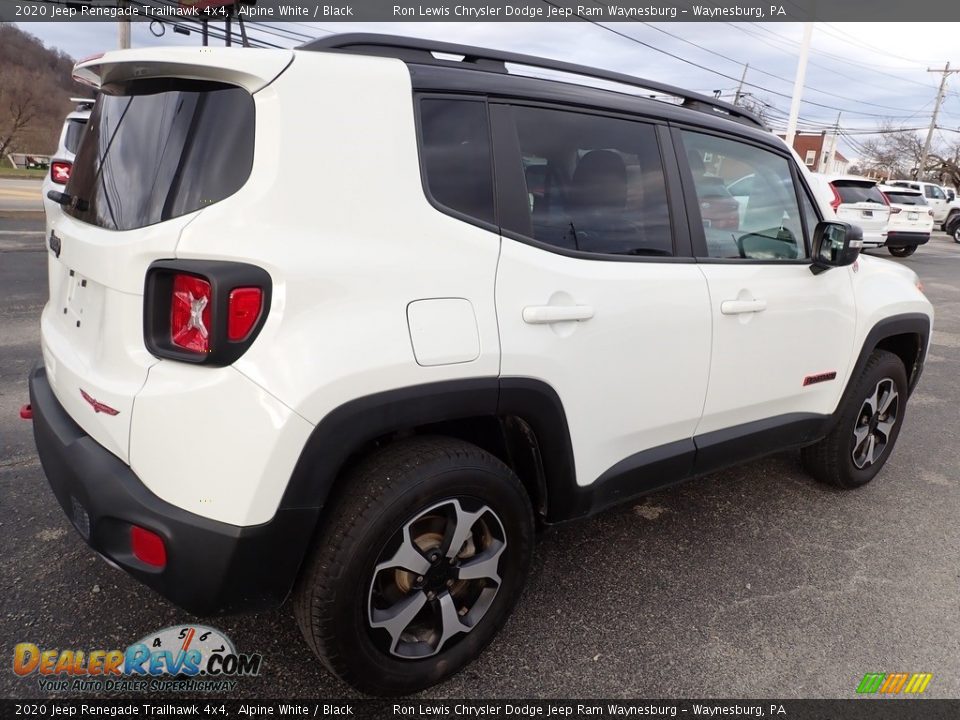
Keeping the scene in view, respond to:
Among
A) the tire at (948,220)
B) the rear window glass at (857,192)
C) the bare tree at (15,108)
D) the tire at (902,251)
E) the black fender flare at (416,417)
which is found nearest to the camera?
the black fender flare at (416,417)

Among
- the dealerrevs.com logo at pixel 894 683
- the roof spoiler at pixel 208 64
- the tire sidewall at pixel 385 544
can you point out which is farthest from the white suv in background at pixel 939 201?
the roof spoiler at pixel 208 64

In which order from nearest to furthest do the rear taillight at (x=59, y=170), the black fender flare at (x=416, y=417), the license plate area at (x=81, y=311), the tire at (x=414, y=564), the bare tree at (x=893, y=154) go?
the black fender flare at (x=416, y=417)
the tire at (x=414, y=564)
the license plate area at (x=81, y=311)
the rear taillight at (x=59, y=170)
the bare tree at (x=893, y=154)

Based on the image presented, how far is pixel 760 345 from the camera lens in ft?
9.05

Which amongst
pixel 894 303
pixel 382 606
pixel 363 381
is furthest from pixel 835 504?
pixel 363 381

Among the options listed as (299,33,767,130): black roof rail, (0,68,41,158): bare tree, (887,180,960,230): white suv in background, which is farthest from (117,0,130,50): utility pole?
(0,68,41,158): bare tree

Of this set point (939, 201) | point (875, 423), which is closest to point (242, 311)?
point (875, 423)

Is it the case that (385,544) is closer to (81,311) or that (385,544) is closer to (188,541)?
(188,541)

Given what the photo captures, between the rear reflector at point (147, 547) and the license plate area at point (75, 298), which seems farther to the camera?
the license plate area at point (75, 298)

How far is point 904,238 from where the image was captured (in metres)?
16.1

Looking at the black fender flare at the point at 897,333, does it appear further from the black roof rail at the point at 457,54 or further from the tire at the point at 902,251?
the tire at the point at 902,251

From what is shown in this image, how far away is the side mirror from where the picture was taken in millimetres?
2924

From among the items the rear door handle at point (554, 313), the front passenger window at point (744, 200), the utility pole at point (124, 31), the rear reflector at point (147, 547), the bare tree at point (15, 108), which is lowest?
the bare tree at point (15, 108)

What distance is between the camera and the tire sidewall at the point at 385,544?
70.8 inches

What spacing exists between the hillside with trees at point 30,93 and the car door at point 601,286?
5321 cm
